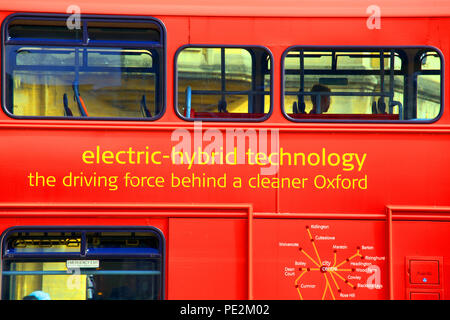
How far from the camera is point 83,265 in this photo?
16.5ft

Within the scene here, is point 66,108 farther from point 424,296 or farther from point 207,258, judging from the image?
point 424,296

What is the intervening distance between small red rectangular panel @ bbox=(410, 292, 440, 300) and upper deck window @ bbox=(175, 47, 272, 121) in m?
2.06

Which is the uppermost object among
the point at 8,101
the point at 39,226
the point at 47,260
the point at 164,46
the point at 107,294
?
the point at 164,46

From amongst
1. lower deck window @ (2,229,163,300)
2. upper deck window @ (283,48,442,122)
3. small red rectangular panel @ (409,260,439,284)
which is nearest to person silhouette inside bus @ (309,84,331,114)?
upper deck window @ (283,48,442,122)

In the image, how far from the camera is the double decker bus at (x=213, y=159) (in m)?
4.96

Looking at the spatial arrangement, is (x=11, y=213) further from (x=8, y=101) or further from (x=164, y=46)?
(x=164, y=46)

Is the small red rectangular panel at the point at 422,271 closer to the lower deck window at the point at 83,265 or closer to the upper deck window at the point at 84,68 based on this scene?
the lower deck window at the point at 83,265

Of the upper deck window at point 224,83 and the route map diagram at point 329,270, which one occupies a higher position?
the upper deck window at point 224,83

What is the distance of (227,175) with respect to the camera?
198 inches

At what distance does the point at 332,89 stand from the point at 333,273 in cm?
165

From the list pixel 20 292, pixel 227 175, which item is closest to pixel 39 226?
pixel 20 292

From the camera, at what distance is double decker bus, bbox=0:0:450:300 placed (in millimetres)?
4965

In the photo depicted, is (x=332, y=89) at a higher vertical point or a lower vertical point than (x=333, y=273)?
higher

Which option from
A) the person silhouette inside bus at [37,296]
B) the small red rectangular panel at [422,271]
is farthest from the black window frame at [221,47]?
the person silhouette inside bus at [37,296]
